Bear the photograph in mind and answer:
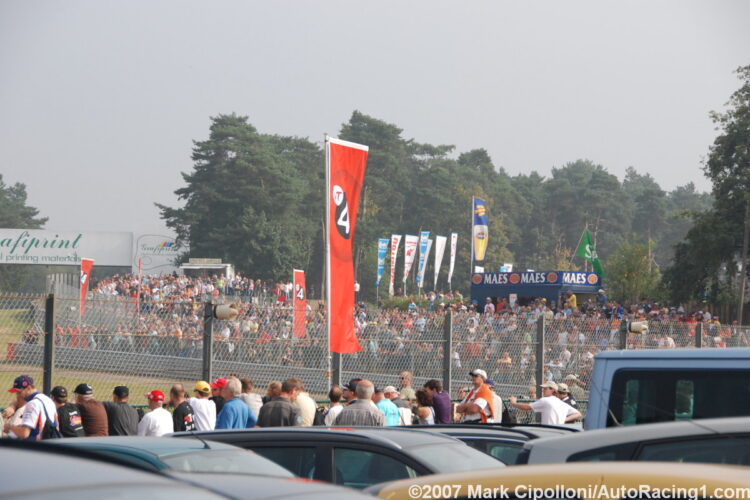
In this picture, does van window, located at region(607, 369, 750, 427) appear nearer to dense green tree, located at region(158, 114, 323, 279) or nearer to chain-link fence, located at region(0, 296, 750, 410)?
chain-link fence, located at region(0, 296, 750, 410)

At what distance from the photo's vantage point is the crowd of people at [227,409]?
389 inches

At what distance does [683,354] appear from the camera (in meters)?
6.46

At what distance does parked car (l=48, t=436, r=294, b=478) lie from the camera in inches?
214

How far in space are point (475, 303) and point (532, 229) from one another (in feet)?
335

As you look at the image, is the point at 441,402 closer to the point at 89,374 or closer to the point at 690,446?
the point at 89,374

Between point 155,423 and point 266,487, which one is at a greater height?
point 266,487

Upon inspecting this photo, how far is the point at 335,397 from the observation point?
11438mm

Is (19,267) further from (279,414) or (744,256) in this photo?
(279,414)

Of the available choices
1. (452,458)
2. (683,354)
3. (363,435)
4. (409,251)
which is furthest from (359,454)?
(409,251)

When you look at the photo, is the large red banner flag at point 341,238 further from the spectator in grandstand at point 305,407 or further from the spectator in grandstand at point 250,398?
the spectator in grandstand at point 305,407

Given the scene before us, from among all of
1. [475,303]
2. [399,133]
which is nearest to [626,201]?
[399,133]

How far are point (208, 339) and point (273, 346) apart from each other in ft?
5.52

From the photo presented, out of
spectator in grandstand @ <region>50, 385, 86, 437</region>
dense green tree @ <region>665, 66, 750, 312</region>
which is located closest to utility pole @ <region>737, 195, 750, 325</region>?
dense green tree @ <region>665, 66, 750, 312</region>

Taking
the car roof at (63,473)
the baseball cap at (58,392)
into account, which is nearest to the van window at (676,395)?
the car roof at (63,473)
